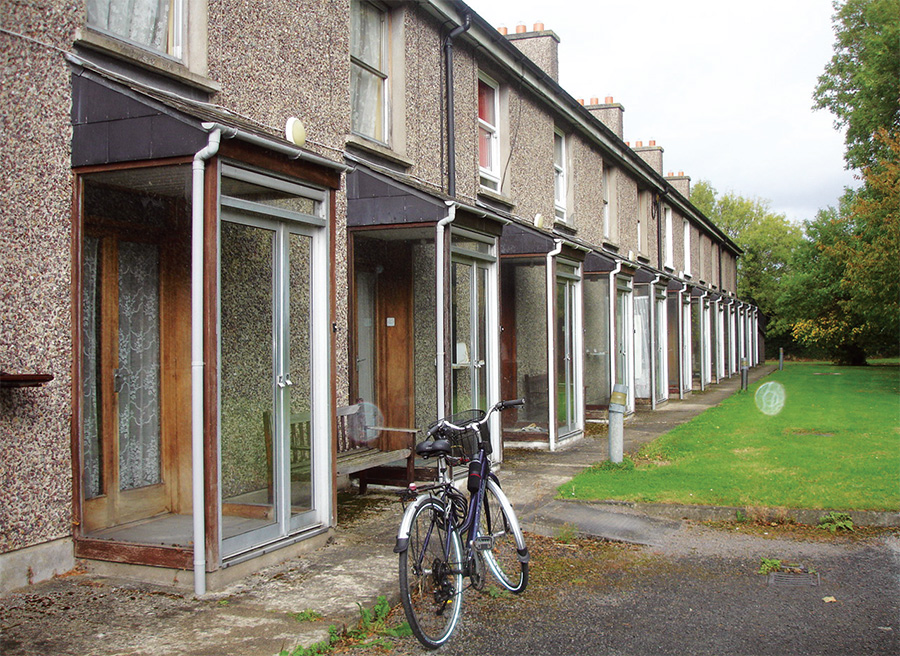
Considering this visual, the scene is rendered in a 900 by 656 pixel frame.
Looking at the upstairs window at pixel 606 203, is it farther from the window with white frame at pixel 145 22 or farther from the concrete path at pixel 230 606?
the window with white frame at pixel 145 22

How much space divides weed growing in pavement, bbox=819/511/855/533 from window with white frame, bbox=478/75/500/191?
6914mm

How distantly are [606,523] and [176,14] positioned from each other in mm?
5655

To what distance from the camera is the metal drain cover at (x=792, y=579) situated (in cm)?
562

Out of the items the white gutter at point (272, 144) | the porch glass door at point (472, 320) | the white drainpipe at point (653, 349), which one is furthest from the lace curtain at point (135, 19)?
the white drainpipe at point (653, 349)

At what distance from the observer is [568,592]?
18.1ft

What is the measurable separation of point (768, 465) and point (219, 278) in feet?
23.2

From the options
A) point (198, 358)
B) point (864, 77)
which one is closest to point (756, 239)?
point (864, 77)

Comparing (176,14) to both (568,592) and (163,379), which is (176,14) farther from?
(568,592)

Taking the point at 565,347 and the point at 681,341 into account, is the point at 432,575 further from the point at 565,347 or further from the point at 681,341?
the point at 681,341

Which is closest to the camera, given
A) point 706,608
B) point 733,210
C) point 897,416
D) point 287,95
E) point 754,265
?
point 706,608

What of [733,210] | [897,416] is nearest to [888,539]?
[897,416]

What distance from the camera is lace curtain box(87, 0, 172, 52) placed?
6.07 m

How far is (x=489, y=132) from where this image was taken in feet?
41.7

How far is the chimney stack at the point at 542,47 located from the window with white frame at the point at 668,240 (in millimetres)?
10324
